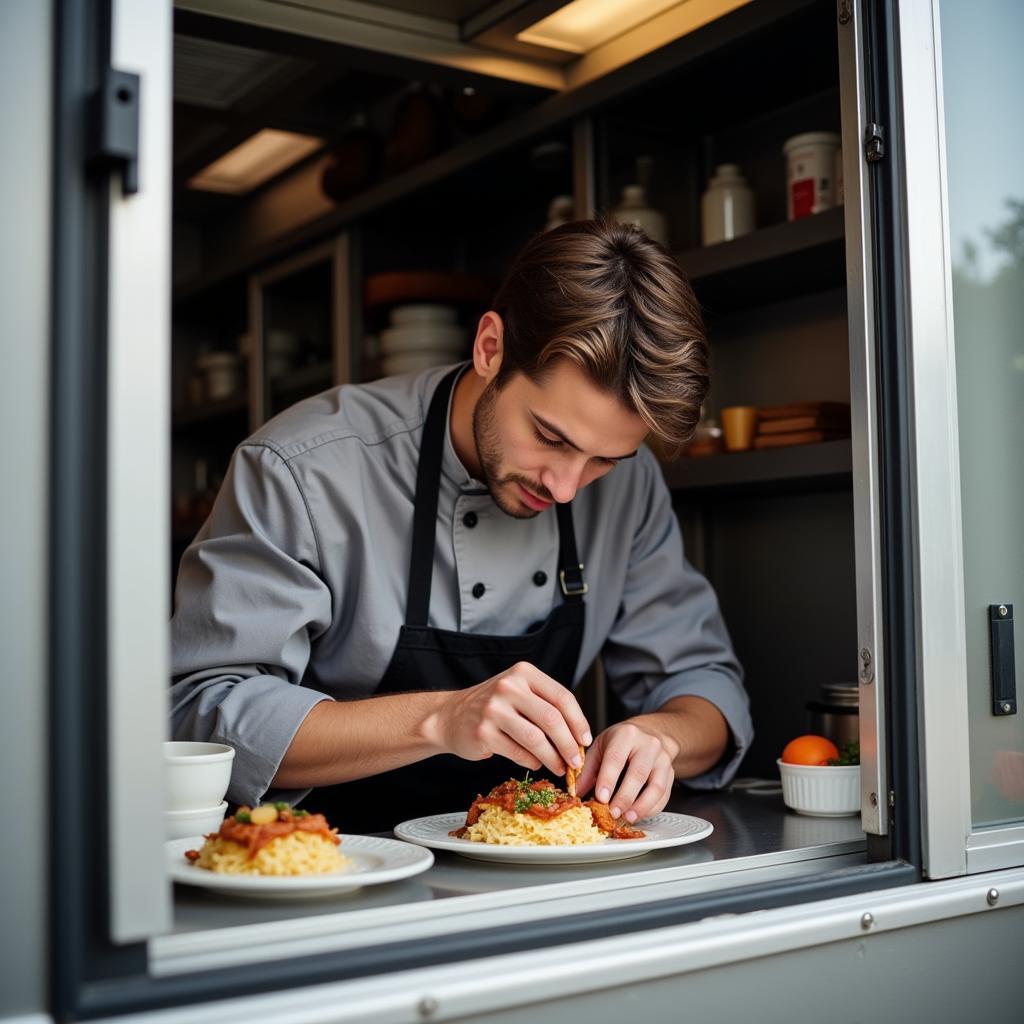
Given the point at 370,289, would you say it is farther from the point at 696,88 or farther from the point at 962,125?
the point at 962,125

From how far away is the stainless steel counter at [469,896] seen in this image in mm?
1005

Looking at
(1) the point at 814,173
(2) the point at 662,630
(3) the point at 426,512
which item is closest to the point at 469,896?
(3) the point at 426,512

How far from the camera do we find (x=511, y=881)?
1250 mm

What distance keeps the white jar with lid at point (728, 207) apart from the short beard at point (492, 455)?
77 centimetres

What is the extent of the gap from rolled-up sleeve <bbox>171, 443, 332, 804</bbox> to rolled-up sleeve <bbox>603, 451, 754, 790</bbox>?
600 millimetres

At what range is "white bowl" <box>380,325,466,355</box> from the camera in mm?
3066

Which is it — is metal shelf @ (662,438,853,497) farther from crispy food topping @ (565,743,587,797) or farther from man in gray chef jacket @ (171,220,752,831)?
crispy food topping @ (565,743,587,797)

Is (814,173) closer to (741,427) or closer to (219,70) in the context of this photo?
(741,427)

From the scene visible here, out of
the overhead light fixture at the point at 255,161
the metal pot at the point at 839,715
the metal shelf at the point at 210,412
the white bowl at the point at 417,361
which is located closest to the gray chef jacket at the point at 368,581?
the metal pot at the point at 839,715

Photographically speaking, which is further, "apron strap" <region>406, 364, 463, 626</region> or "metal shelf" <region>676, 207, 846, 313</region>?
"metal shelf" <region>676, 207, 846, 313</region>

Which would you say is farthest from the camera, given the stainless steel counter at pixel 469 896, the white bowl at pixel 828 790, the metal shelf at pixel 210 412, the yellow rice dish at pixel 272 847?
the metal shelf at pixel 210 412

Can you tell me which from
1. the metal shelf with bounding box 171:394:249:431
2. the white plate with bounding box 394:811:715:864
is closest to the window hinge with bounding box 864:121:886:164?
the white plate with bounding box 394:811:715:864

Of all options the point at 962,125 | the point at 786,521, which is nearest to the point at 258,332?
the point at 786,521

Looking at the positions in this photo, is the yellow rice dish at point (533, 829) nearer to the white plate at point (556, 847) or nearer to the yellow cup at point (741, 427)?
the white plate at point (556, 847)
